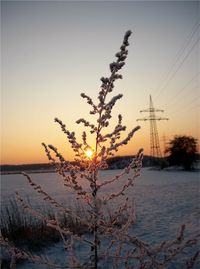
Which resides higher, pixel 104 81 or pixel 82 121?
pixel 104 81

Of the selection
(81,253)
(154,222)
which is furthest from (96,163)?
(154,222)

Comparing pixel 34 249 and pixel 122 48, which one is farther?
pixel 34 249

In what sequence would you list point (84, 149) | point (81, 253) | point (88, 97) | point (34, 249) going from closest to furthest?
point (88, 97), point (84, 149), point (81, 253), point (34, 249)

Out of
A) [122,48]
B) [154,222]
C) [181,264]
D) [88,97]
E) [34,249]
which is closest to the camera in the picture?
[122,48]

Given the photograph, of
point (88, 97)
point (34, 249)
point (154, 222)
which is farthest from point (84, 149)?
point (154, 222)

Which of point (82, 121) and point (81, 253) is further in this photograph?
point (81, 253)

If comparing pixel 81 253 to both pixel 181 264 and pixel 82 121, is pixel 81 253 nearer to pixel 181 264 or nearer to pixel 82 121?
pixel 181 264

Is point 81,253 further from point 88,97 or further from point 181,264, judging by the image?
point 88,97

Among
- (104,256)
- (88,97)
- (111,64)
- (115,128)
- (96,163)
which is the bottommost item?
(104,256)

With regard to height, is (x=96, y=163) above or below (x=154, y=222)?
above

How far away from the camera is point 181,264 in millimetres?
7562

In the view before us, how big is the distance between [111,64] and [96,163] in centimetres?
76

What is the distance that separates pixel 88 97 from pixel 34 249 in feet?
27.3

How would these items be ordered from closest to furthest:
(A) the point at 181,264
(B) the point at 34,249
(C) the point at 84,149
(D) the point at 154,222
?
(C) the point at 84,149 < (A) the point at 181,264 < (B) the point at 34,249 < (D) the point at 154,222
